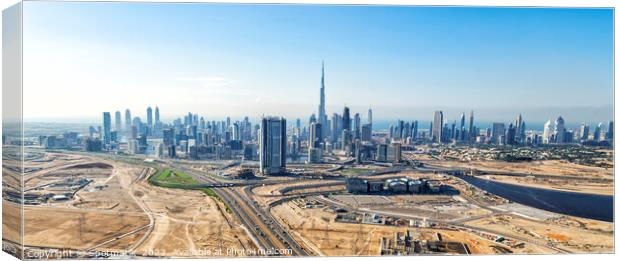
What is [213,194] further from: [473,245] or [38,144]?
[473,245]

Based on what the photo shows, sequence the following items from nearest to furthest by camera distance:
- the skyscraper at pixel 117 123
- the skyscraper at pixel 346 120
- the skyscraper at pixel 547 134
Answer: the skyscraper at pixel 117 123 → the skyscraper at pixel 547 134 → the skyscraper at pixel 346 120

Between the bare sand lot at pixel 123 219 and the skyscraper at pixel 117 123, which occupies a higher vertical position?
the skyscraper at pixel 117 123

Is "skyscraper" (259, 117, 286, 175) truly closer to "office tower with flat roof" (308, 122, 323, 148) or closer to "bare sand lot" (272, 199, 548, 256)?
"office tower with flat roof" (308, 122, 323, 148)

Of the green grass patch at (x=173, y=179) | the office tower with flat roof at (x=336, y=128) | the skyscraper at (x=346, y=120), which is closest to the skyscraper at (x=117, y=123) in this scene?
the green grass patch at (x=173, y=179)

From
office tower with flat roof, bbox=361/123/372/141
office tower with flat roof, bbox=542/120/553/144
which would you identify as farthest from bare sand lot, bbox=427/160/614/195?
office tower with flat roof, bbox=361/123/372/141

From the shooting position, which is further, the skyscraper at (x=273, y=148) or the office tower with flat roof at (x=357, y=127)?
the office tower with flat roof at (x=357, y=127)

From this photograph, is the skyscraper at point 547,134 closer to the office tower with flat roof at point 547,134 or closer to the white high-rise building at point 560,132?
the office tower with flat roof at point 547,134

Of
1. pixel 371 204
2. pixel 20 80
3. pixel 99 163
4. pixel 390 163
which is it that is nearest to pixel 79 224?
pixel 20 80
